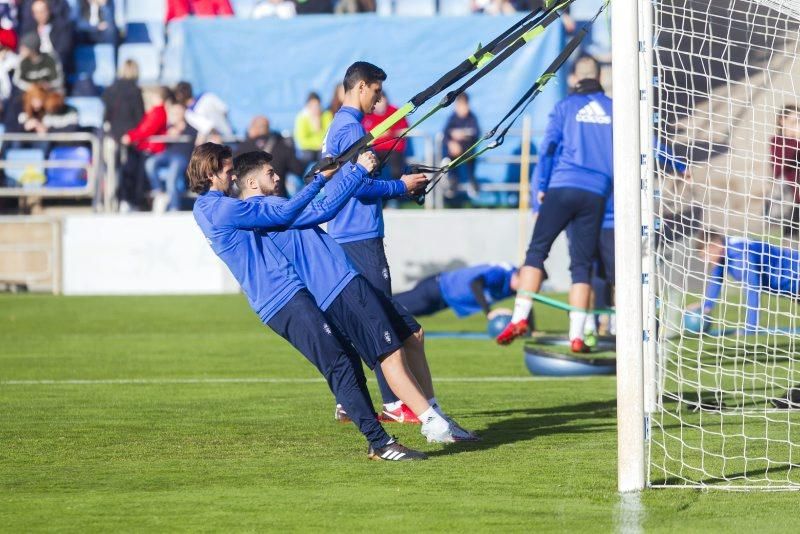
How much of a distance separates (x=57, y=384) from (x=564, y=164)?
4.75m

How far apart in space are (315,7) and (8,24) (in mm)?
5688

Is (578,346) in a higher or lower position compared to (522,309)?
lower

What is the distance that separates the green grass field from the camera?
6.08 meters

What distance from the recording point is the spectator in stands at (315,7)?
2502cm

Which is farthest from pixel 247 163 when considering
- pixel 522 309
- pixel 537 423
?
pixel 522 309

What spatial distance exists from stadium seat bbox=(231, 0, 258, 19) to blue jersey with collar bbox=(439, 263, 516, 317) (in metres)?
13.3

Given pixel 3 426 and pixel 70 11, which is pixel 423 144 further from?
pixel 3 426

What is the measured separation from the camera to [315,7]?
25.0 metres

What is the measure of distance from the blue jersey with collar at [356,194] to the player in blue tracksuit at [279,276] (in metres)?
0.53

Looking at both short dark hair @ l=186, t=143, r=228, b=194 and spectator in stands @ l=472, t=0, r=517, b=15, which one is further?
spectator in stands @ l=472, t=0, r=517, b=15

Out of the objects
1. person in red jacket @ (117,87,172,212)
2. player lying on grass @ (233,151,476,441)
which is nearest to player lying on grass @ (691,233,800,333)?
player lying on grass @ (233,151,476,441)

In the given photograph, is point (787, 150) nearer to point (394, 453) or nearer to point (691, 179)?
point (691, 179)

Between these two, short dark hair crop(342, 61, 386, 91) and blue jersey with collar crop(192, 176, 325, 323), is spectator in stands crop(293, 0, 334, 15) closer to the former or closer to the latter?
short dark hair crop(342, 61, 386, 91)

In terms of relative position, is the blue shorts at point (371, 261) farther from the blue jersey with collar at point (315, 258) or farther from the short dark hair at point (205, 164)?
the short dark hair at point (205, 164)
